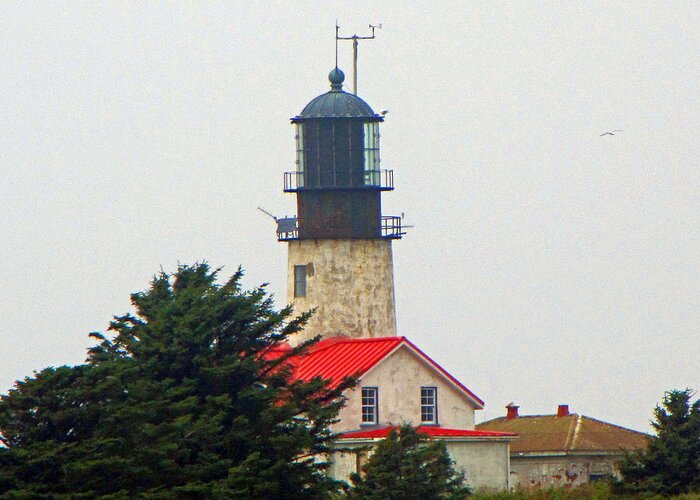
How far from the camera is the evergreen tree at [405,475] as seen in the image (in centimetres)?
3809

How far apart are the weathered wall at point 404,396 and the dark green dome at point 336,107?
8789 mm

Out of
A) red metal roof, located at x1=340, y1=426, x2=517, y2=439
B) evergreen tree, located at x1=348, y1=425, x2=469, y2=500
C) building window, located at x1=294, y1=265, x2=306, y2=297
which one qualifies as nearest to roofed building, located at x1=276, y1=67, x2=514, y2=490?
building window, located at x1=294, y1=265, x2=306, y2=297

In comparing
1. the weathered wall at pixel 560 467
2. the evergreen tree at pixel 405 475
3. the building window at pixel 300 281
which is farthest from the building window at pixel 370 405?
the weathered wall at pixel 560 467

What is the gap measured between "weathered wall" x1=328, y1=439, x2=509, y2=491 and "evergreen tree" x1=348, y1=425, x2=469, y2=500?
7.66 metres

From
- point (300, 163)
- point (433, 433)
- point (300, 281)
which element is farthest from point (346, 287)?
point (433, 433)

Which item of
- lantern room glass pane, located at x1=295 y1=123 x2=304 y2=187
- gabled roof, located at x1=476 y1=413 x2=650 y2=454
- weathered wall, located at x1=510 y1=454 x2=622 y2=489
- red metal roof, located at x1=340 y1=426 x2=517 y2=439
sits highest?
lantern room glass pane, located at x1=295 y1=123 x2=304 y2=187

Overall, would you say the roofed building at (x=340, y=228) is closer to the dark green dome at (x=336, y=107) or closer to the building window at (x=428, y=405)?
the dark green dome at (x=336, y=107)

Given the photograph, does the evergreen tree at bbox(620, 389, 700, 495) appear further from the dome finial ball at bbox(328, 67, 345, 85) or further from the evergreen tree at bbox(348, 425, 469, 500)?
the dome finial ball at bbox(328, 67, 345, 85)

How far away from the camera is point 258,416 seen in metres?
35.7

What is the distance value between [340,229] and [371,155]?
7.63 feet

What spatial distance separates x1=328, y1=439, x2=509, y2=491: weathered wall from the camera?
155ft

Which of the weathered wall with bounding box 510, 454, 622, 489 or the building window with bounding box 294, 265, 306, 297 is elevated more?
the building window with bounding box 294, 265, 306, 297

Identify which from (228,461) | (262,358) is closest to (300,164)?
(262,358)

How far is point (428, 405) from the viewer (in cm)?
4962
